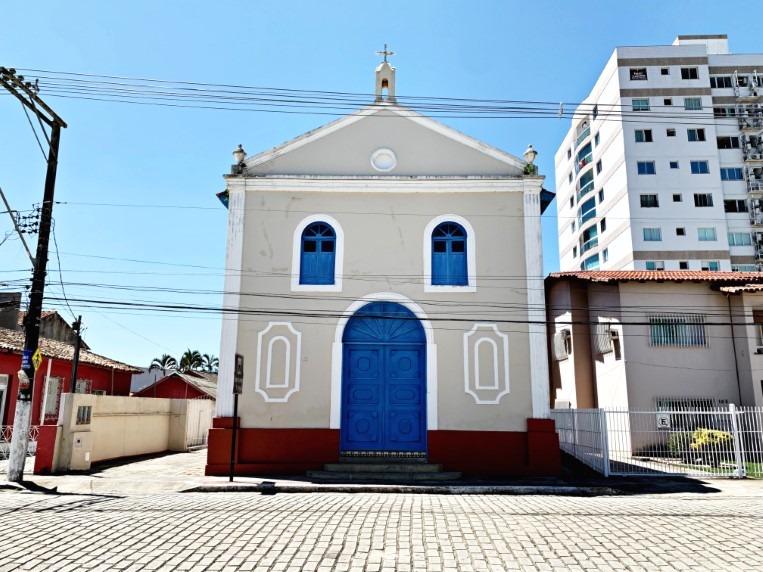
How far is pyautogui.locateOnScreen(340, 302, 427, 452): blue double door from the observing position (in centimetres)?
1318

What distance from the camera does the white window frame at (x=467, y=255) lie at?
1375 cm

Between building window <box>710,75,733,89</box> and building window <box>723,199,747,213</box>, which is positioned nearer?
building window <box>723,199,747,213</box>

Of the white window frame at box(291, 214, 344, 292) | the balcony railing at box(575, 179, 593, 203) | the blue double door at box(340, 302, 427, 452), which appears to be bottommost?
the blue double door at box(340, 302, 427, 452)

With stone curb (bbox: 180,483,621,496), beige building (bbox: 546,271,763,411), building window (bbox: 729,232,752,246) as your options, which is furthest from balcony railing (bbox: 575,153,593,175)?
stone curb (bbox: 180,483,621,496)

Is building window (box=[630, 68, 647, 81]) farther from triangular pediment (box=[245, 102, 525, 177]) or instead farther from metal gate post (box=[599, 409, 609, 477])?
metal gate post (box=[599, 409, 609, 477])

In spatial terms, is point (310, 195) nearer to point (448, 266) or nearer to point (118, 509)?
point (448, 266)

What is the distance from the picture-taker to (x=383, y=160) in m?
14.5

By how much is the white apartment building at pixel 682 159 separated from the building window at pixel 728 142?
0.07 metres

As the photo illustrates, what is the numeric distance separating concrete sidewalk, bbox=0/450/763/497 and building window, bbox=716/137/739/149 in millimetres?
35544

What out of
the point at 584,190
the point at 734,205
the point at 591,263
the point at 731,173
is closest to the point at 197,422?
the point at 591,263

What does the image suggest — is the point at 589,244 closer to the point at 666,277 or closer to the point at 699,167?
the point at 699,167

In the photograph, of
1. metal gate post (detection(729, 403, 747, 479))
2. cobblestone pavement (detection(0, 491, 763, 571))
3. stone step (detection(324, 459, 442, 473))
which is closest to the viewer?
cobblestone pavement (detection(0, 491, 763, 571))

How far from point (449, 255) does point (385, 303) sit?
6.27 ft

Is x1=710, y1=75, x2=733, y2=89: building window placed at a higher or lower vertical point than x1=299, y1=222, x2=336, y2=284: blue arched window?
higher
